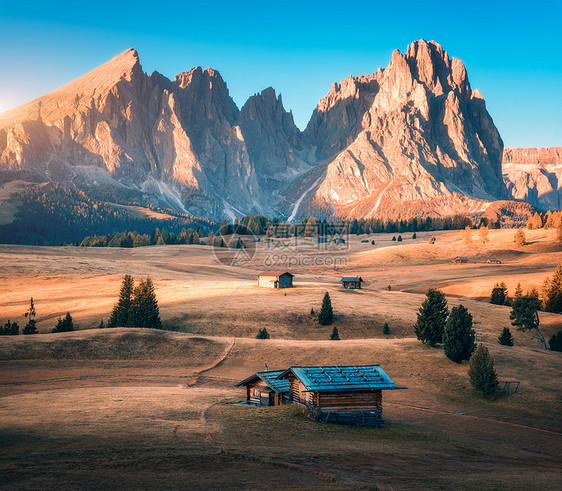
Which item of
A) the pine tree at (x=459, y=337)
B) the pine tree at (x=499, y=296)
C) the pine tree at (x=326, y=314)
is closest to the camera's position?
the pine tree at (x=459, y=337)

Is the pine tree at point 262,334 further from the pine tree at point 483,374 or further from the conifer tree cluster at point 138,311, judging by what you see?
the pine tree at point 483,374

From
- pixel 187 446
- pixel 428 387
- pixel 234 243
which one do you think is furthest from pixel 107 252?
pixel 187 446

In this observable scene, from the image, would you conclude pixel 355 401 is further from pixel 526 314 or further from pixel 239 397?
pixel 526 314

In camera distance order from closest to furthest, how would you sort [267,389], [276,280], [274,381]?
[267,389] < [274,381] < [276,280]

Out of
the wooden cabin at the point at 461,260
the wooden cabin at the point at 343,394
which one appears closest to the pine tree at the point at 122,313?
the wooden cabin at the point at 343,394

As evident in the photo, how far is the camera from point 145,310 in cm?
6519

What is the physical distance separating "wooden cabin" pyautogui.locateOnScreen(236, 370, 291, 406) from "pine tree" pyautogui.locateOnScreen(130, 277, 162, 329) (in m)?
30.3

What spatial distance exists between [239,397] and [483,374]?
67.4 feet

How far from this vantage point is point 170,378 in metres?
45.5

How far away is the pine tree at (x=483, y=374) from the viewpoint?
4144 cm

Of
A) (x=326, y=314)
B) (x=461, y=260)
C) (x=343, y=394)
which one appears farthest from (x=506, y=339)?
(x=461, y=260)

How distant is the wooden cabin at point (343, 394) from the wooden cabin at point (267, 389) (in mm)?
2138

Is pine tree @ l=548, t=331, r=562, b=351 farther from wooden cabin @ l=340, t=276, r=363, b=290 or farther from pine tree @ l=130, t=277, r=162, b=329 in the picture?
pine tree @ l=130, t=277, r=162, b=329

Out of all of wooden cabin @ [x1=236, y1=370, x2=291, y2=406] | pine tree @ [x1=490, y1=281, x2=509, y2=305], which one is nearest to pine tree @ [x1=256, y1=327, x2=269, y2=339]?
wooden cabin @ [x1=236, y1=370, x2=291, y2=406]
